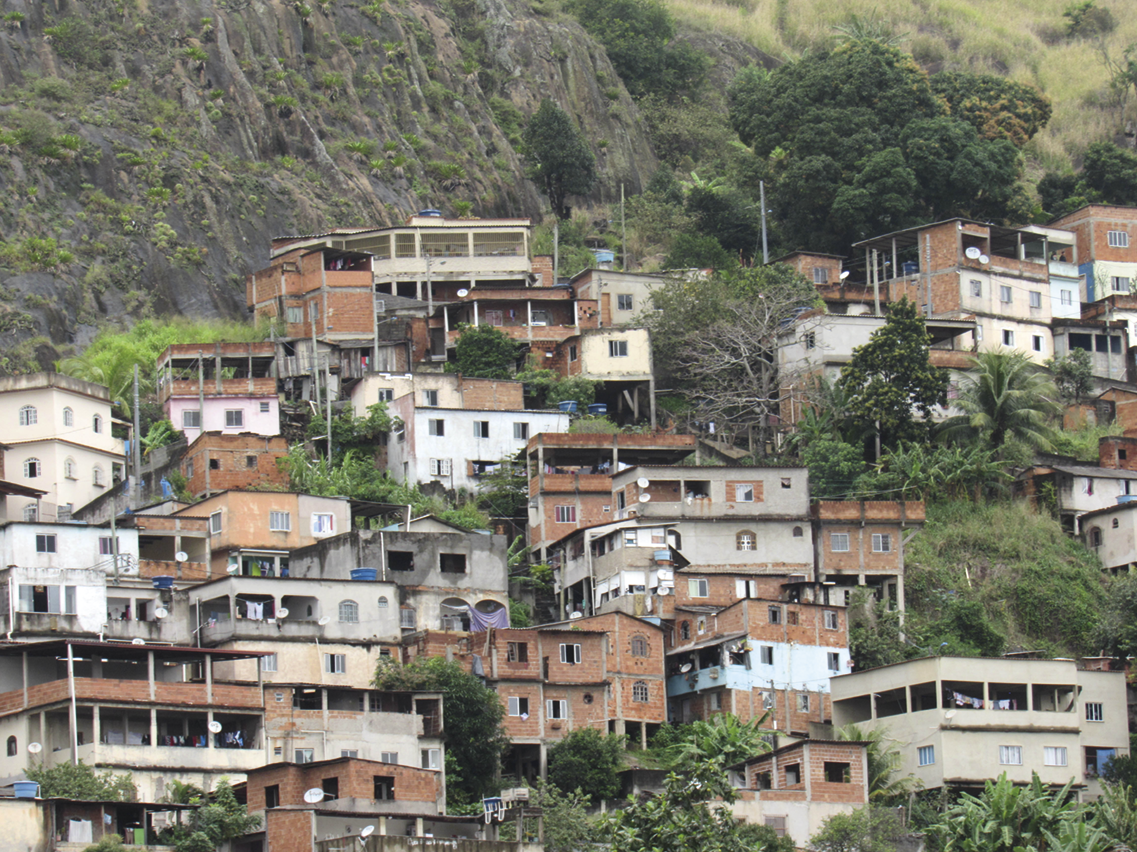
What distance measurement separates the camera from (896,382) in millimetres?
67438

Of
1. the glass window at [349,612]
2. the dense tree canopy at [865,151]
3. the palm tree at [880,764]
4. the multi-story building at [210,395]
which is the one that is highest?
the dense tree canopy at [865,151]

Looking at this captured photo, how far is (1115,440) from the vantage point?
68625 mm

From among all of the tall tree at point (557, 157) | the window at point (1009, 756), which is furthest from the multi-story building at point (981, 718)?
the tall tree at point (557, 157)

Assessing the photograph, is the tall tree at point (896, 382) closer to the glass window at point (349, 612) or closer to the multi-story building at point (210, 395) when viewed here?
the multi-story building at point (210, 395)

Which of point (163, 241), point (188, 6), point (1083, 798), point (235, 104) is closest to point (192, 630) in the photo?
point (1083, 798)

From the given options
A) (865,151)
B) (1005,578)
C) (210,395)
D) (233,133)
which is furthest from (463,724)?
(233,133)

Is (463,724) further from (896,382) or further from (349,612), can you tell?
(896,382)

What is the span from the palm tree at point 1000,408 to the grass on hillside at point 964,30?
50.8 m

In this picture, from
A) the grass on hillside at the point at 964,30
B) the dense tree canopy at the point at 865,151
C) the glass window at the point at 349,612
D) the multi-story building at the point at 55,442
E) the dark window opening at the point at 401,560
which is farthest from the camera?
the grass on hillside at the point at 964,30

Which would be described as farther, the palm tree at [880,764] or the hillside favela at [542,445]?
the palm tree at [880,764]

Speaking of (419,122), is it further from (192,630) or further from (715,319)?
(192,630)

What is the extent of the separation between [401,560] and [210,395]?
17.0 metres

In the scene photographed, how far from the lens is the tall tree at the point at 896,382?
6694 centimetres

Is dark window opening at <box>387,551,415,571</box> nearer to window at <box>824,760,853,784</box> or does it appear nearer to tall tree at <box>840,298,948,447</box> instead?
window at <box>824,760,853,784</box>
